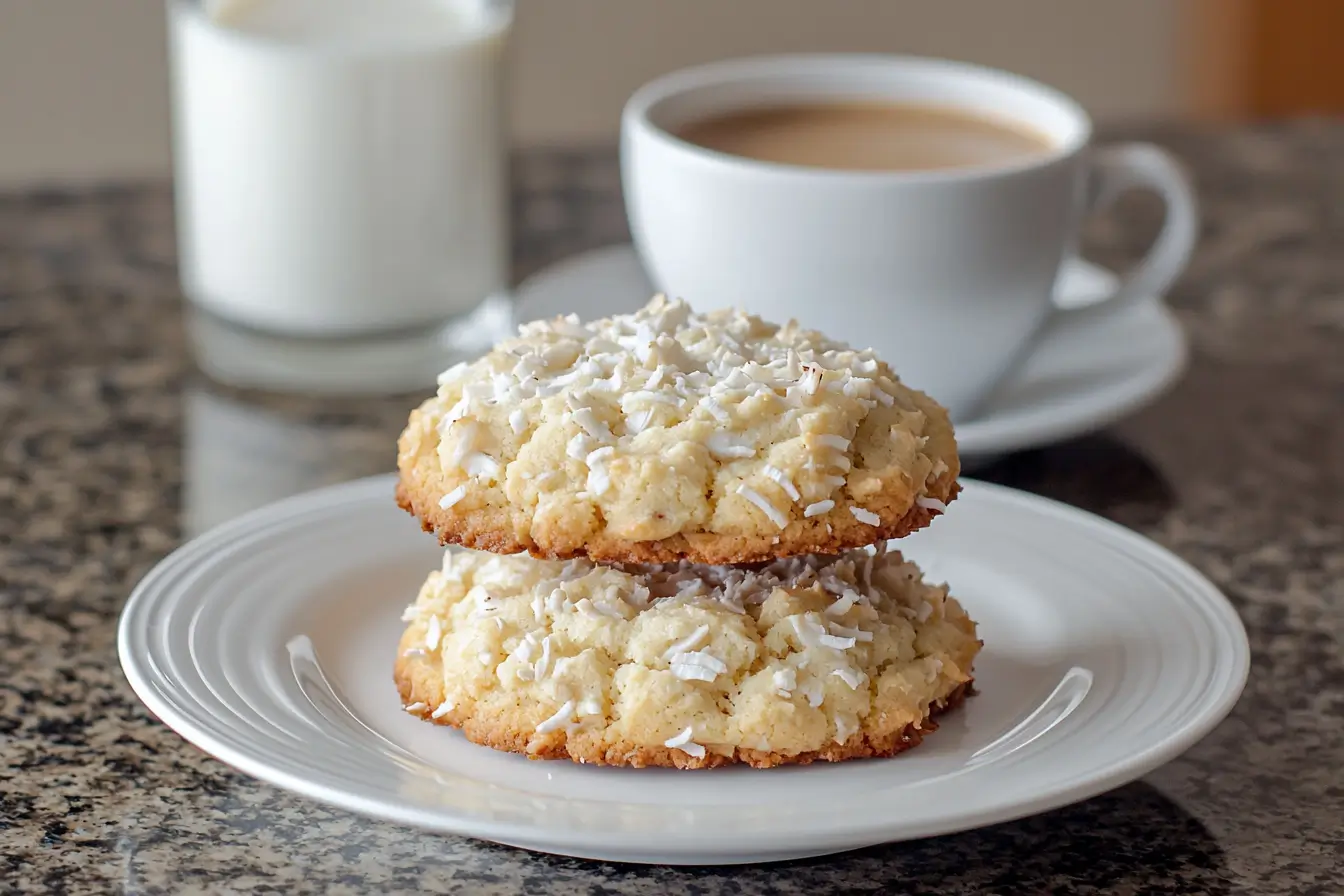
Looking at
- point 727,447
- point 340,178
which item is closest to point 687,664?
point 727,447

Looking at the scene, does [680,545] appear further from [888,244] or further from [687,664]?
[888,244]

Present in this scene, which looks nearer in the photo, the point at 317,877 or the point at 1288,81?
the point at 317,877

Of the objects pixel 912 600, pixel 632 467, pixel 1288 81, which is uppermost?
pixel 632 467

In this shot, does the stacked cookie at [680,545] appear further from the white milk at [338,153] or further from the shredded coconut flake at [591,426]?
the white milk at [338,153]

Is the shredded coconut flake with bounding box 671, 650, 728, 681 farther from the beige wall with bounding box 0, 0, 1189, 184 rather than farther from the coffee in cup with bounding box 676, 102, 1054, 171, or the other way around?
the beige wall with bounding box 0, 0, 1189, 184

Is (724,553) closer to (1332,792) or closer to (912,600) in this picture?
(912,600)

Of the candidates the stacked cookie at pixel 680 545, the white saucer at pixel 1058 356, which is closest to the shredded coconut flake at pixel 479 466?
the stacked cookie at pixel 680 545

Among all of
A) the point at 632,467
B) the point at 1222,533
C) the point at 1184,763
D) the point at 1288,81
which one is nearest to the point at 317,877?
the point at 632,467
